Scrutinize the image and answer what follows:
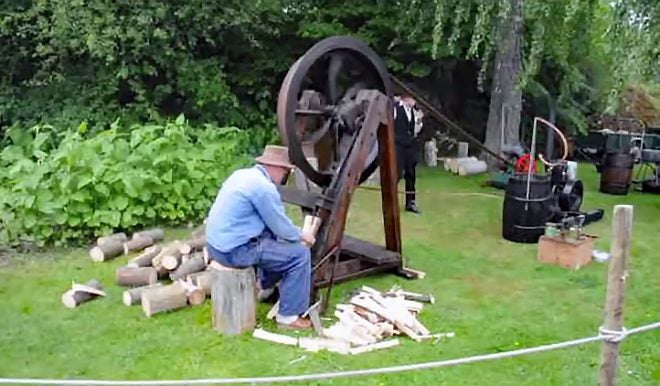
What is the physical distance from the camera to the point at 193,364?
3.85 m

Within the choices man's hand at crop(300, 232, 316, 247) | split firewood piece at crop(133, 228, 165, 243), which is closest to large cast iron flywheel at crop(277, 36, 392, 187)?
man's hand at crop(300, 232, 316, 247)

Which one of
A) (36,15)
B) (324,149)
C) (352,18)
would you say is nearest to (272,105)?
(352,18)

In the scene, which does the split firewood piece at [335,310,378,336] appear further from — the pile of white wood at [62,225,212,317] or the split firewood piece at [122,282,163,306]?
the split firewood piece at [122,282,163,306]

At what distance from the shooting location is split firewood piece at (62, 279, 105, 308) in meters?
4.73

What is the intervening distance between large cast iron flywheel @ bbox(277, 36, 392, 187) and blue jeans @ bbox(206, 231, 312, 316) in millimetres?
601

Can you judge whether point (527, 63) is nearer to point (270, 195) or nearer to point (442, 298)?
point (442, 298)

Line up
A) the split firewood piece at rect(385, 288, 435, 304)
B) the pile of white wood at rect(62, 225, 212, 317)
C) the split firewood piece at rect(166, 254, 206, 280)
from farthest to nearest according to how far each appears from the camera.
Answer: the split firewood piece at rect(166, 254, 206, 280) → the split firewood piece at rect(385, 288, 435, 304) → the pile of white wood at rect(62, 225, 212, 317)

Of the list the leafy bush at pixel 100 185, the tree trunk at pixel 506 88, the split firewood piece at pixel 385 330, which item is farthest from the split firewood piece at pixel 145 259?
the tree trunk at pixel 506 88

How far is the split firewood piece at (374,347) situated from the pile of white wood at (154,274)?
1.14 m

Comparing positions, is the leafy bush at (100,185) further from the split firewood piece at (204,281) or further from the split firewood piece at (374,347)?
the split firewood piece at (374,347)

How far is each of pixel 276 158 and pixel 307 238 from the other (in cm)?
50

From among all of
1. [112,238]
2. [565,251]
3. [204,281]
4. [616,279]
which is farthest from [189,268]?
[616,279]

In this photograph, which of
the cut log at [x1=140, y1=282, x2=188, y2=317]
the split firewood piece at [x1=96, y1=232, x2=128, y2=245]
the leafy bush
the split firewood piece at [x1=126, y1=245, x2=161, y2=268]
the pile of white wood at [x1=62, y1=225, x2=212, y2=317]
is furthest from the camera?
the leafy bush

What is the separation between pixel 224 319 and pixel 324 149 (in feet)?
5.16
